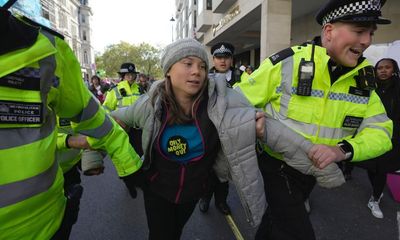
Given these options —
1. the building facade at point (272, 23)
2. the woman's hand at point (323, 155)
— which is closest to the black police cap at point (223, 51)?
the woman's hand at point (323, 155)

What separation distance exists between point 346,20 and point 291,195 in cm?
123

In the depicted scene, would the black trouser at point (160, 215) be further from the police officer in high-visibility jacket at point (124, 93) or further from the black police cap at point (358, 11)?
the police officer in high-visibility jacket at point (124, 93)

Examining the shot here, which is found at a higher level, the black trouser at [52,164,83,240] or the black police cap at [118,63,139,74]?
the black police cap at [118,63,139,74]

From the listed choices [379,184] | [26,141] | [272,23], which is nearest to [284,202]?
[26,141]

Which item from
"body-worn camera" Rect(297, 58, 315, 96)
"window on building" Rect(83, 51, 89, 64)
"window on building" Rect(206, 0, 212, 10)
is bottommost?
"body-worn camera" Rect(297, 58, 315, 96)

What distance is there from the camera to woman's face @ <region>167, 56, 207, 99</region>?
2055 mm

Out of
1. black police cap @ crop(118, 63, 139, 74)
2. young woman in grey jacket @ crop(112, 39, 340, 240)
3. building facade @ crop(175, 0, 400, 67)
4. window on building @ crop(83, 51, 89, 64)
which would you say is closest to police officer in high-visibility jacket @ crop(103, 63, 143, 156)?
black police cap @ crop(118, 63, 139, 74)

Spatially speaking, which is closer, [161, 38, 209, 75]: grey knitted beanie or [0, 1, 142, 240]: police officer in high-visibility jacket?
[0, 1, 142, 240]: police officer in high-visibility jacket

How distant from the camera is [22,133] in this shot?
3.73 feet

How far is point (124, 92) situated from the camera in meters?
5.65

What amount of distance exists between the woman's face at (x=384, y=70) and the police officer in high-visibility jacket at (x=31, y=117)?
4.54 m

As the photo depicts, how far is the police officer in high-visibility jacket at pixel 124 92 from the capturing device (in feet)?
17.7

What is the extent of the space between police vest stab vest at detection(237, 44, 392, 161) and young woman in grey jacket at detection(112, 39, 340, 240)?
10.3 inches

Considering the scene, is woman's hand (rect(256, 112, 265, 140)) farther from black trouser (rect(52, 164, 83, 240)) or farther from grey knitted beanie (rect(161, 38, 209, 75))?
black trouser (rect(52, 164, 83, 240))
